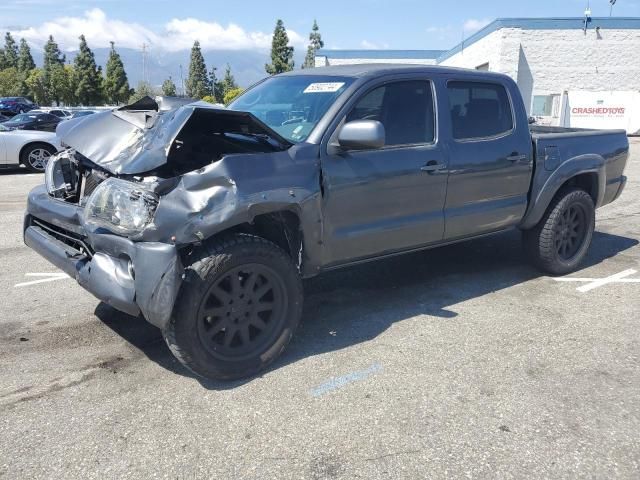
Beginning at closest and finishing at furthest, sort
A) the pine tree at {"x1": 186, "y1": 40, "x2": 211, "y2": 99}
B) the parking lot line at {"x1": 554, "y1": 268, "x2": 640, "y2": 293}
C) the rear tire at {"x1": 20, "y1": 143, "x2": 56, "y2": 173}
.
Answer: the parking lot line at {"x1": 554, "y1": 268, "x2": 640, "y2": 293}, the rear tire at {"x1": 20, "y1": 143, "x2": 56, "y2": 173}, the pine tree at {"x1": 186, "y1": 40, "x2": 211, "y2": 99}

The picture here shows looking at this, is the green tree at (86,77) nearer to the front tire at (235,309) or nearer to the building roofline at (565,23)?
the building roofline at (565,23)

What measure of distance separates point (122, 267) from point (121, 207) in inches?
13.2

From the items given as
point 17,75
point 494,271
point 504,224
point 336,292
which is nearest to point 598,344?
point 504,224

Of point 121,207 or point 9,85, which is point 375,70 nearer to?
point 121,207

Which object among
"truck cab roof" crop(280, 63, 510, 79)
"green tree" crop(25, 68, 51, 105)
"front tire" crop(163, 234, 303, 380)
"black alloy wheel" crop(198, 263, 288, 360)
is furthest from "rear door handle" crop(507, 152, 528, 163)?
"green tree" crop(25, 68, 51, 105)

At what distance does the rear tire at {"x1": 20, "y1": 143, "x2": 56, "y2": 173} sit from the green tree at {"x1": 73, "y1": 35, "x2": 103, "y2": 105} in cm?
5640

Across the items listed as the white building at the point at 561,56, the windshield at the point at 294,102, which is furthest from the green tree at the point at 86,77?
the windshield at the point at 294,102

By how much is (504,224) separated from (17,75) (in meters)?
80.8

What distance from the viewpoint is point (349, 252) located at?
3898 millimetres

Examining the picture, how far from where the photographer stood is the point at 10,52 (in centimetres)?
8769

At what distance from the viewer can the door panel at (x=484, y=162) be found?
14.6 ft

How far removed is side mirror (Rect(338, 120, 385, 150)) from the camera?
3.51m

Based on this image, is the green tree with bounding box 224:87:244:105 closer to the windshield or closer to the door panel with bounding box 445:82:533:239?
the windshield

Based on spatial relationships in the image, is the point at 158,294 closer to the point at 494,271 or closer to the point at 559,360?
the point at 559,360
